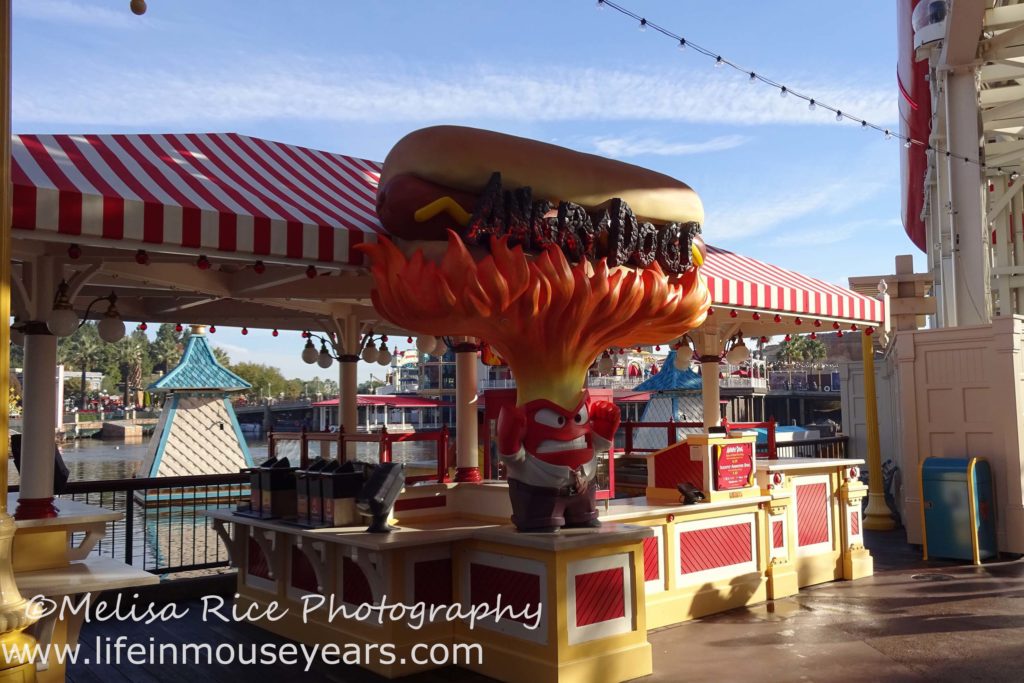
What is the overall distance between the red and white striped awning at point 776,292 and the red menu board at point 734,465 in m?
1.28

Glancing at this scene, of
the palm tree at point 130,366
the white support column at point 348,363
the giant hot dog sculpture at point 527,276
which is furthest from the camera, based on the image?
the palm tree at point 130,366

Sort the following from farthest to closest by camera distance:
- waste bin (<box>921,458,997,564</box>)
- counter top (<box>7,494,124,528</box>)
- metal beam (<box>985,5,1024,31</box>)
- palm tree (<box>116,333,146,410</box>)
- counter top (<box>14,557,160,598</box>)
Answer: palm tree (<box>116,333,146,410</box>) < metal beam (<box>985,5,1024,31</box>) < waste bin (<box>921,458,997,564</box>) < counter top (<box>7,494,124,528</box>) < counter top (<box>14,557,160,598</box>)

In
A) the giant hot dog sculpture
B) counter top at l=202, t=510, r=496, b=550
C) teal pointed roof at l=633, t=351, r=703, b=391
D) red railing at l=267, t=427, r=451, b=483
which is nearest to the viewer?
the giant hot dog sculpture

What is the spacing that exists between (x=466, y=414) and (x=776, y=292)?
325 centimetres

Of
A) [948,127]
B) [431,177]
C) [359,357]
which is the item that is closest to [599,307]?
[431,177]

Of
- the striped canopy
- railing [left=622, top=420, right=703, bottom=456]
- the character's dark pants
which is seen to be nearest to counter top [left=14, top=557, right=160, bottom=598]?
the striped canopy

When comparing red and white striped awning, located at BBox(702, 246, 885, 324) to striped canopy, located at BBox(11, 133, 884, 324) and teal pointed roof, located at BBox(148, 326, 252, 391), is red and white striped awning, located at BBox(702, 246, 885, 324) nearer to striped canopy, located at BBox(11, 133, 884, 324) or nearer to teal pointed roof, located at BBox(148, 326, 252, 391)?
striped canopy, located at BBox(11, 133, 884, 324)

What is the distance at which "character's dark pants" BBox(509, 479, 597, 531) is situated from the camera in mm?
5656

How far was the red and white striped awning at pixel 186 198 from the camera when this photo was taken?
4746 mm

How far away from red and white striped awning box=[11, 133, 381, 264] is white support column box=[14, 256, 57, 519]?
723mm

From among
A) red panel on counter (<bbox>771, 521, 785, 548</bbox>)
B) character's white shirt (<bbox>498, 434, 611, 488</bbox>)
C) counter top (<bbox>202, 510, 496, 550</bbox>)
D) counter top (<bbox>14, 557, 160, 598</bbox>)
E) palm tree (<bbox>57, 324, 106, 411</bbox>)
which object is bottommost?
red panel on counter (<bbox>771, 521, 785, 548</bbox>)

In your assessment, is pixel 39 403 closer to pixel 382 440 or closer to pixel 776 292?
pixel 382 440

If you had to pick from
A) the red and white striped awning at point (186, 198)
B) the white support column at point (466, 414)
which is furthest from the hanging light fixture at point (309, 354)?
the red and white striped awning at point (186, 198)

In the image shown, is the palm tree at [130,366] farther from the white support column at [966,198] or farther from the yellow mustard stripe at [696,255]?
the yellow mustard stripe at [696,255]
